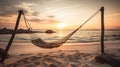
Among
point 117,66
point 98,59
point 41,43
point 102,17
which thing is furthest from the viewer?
point 41,43

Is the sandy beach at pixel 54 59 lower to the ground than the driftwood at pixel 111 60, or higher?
lower

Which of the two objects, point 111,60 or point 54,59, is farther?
point 54,59

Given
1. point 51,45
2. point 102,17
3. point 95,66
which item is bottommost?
point 95,66

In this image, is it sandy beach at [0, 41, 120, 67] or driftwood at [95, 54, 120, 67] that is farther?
sandy beach at [0, 41, 120, 67]

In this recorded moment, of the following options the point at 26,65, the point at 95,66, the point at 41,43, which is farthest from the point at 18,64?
the point at 95,66

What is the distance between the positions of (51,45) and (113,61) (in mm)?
3452

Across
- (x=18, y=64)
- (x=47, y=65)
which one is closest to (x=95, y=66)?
(x=47, y=65)

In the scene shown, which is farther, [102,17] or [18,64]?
[102,17]

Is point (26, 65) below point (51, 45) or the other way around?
below

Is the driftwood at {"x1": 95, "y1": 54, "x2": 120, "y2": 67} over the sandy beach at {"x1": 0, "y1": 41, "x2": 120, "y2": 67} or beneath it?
over

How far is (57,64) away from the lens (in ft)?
18.0

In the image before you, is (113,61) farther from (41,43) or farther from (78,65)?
(41,43)

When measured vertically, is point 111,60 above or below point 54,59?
above

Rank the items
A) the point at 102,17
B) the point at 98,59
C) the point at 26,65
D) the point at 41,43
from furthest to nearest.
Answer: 1. the point at 41,43
2. the point at 102,17
3. the point at 98,59
4. the point at 26,65
